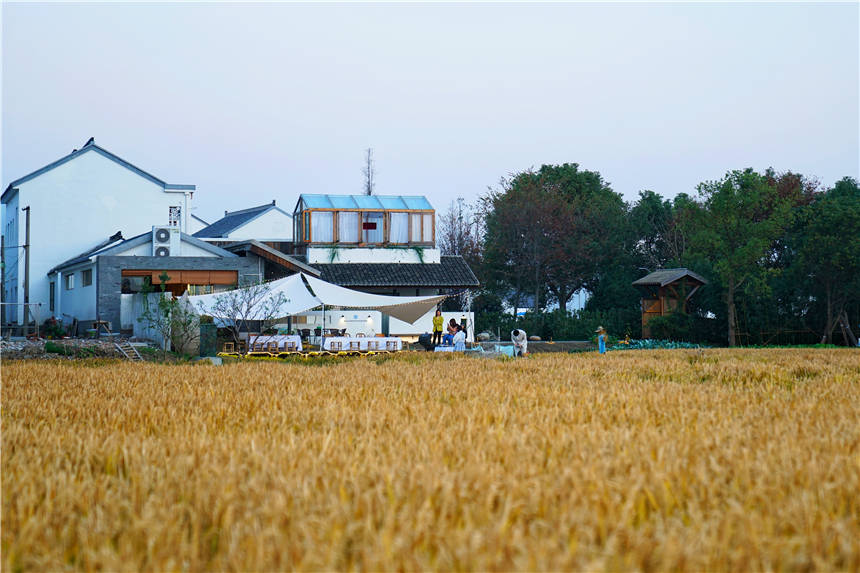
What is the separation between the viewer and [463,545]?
124 inches

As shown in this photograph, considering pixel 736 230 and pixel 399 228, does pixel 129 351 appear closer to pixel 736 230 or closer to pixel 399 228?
pixel 399 228

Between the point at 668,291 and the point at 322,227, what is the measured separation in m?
14.6

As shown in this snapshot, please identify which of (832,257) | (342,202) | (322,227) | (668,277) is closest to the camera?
(832,257)

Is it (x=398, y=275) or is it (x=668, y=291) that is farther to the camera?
(x=668, y=291)

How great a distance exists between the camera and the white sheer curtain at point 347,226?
37.7 meters

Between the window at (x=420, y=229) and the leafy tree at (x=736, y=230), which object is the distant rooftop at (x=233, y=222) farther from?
the leafy tree at (x=736, y=230)

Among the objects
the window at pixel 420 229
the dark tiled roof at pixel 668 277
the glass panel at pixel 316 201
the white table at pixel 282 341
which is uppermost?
the glass panel at pixel 316 201

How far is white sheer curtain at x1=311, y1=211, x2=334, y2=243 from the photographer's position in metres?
37.3

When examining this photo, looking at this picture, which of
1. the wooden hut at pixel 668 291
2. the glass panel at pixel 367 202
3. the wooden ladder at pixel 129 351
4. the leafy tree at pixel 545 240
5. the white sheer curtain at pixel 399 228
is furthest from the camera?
the leafy tree at pixel 545 240

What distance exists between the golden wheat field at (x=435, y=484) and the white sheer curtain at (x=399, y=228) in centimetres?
3006

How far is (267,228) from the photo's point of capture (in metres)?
50.8

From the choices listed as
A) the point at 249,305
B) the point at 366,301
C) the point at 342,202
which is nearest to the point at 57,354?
the point at 249,305

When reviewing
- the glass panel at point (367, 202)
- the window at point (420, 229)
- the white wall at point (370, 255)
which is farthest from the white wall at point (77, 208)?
the window at point (420, 229)

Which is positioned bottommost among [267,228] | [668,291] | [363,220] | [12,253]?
[668,291]
